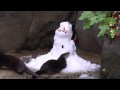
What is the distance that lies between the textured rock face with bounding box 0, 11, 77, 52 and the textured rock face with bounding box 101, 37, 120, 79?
5.91 ft

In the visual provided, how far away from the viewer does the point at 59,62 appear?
647 centimetres

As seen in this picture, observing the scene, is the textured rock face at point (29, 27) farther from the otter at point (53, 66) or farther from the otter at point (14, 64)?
the otter at point (53, 66)

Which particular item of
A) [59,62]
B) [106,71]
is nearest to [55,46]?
[59,62]

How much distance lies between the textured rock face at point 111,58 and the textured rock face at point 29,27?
1.80 m

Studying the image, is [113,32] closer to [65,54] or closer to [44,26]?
[65,54]

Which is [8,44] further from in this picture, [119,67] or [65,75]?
[119,67]

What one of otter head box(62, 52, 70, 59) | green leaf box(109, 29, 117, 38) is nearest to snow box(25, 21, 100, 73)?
otter head box(62, 52, 70, 59)

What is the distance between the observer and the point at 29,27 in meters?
7.48

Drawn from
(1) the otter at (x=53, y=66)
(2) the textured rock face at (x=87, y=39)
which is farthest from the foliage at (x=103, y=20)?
(2) the textured rock face at (x=87, y=39)

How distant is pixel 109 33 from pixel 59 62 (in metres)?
1.03

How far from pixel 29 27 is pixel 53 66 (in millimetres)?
1382

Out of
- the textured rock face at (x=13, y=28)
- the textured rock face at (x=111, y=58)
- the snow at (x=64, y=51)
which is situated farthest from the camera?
the textured rock face at (x=13, y=28)

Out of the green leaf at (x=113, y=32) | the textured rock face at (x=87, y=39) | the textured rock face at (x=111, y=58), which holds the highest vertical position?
the textured rock face at (x=87, y=39)

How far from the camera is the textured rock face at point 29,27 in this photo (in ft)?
24.0
